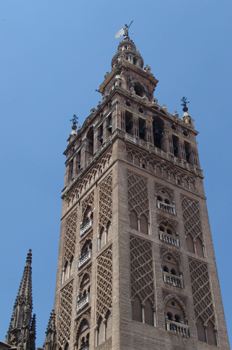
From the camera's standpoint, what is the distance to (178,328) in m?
24.1

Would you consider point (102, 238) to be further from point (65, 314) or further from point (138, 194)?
point (65, 314)

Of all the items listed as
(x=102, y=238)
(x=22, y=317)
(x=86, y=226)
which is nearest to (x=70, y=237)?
(x=86, y=226)

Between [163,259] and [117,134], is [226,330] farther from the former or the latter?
[117,134]

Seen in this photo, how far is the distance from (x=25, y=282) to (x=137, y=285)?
817cm

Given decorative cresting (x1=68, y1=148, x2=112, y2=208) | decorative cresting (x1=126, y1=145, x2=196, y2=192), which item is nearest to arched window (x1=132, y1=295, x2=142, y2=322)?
decorative cresting (x1=126, y1=145, x2=196, y2=192)

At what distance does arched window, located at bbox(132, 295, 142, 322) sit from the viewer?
2312 cm

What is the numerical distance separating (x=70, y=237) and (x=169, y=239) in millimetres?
6508

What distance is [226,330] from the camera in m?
26.2

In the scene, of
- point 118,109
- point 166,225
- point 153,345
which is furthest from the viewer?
point 118,109

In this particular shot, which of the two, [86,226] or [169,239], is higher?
[86,226]

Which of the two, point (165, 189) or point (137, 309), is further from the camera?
point (165, 189)

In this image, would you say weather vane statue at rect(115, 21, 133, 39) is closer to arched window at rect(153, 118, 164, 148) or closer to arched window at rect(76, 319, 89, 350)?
arched window at rect(153, 118, 164, 148)

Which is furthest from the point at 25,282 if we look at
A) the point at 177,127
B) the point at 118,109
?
the point at 177,127

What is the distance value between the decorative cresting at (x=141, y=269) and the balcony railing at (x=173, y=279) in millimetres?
848
